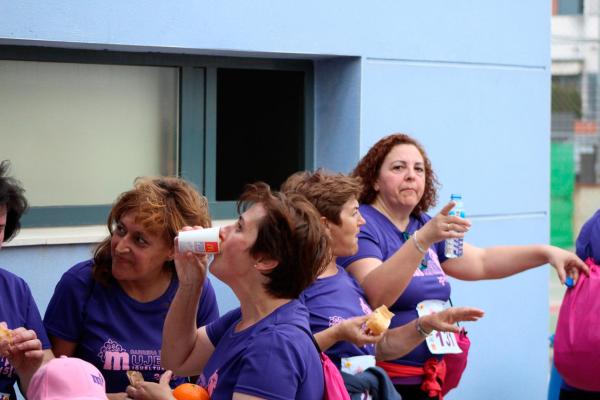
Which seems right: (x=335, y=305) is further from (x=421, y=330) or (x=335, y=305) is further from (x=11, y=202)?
(x=11, y=202)

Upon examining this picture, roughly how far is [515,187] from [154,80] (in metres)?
2.31

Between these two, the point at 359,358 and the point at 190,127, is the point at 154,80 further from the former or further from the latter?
the point at 359,358

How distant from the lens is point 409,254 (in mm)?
3900

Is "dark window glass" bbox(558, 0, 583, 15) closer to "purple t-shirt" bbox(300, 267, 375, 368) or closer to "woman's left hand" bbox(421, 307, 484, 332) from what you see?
"purple t-shirt" bbox(300, 267, 375, 368)

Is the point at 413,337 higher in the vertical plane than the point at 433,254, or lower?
lower

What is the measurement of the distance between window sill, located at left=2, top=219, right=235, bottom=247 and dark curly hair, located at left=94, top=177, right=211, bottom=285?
3.74 ft

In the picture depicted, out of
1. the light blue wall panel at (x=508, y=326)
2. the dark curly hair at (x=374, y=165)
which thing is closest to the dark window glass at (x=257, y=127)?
the dark curly hair at (x=374, y=165)

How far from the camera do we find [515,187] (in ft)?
20.1

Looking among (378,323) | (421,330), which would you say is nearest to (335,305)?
(421,330)

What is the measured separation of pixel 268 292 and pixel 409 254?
Answer: 3.75 ft

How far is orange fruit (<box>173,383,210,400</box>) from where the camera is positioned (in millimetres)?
2873

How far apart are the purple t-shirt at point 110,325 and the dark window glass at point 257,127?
181cm

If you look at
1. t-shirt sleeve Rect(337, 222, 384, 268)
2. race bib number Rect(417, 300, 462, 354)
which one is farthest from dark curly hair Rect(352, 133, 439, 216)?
race bib number Rect(417, 300, 462, 354)

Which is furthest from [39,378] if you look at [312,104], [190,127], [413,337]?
[312,104]
